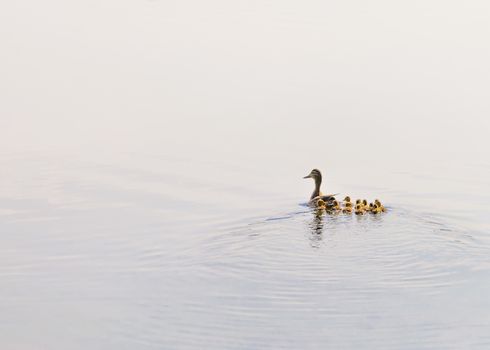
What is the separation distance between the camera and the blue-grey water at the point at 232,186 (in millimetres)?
12000

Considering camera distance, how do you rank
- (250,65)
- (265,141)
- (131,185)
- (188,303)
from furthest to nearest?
(250,65), (265,141), (131,185), (188,303)

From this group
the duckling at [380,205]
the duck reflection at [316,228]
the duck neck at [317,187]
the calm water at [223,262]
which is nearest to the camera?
the calm water at [223,262]

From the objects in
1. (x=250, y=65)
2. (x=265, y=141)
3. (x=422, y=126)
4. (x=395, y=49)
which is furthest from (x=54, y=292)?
(x=395, y=49)

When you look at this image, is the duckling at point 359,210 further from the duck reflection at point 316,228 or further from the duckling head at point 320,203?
the duckling head at point 320,203

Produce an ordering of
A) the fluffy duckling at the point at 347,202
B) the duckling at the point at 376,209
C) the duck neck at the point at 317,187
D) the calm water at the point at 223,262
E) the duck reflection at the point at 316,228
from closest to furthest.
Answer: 1. the calm water at the point at 223,262
2. the duck reflection at the point at 316,228
3. the duckling at the point at 376,209
4. the fluffy duckling at the point at 347,202
5. the duck neck at the point at 317,187

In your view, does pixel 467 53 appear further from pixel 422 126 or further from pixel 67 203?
pixel 67 203

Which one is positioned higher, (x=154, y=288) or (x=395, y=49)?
(x=395, y=49)

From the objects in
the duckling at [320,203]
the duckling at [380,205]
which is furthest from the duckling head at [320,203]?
the duckling at [380,205]

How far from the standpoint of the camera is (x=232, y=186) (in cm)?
1806

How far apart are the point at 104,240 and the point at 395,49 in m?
17.2

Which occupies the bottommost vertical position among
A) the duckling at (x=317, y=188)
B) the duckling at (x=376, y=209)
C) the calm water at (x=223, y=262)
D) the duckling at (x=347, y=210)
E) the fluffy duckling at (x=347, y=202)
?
the calm water at (x=223, y=262)

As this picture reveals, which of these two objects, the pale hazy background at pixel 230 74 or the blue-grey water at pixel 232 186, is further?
the pale hazy background at pixel 230 74

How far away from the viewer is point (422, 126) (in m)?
22.5

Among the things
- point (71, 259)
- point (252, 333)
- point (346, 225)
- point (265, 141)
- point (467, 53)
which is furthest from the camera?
point (467, 53)
